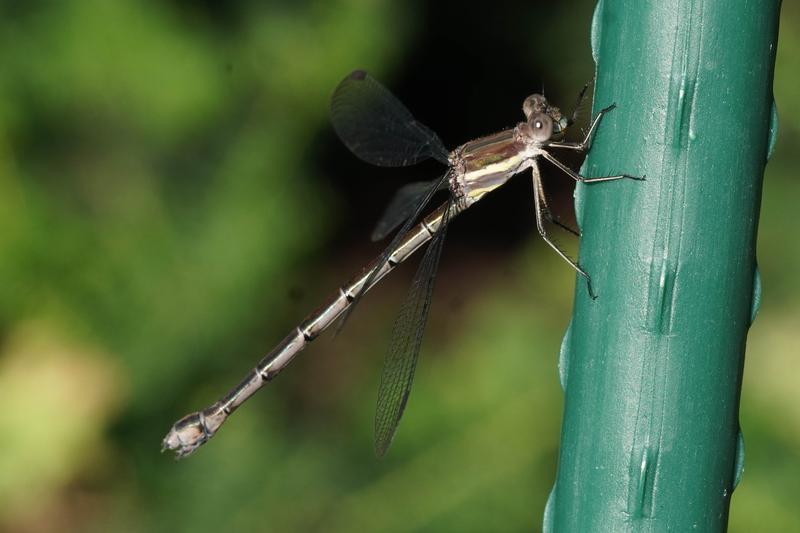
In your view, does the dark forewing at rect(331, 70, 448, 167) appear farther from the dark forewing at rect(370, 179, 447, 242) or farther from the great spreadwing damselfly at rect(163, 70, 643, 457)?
the dark forewing at rect(370, 179, 447, 242)

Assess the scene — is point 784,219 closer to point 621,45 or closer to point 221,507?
point 221,507

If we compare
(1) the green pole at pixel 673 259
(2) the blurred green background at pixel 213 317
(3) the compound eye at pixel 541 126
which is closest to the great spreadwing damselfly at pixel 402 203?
(3) the compound eye at pixel 541 126

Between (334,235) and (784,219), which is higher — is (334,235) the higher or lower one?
the higher one

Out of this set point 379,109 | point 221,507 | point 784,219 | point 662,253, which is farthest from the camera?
point 784,219

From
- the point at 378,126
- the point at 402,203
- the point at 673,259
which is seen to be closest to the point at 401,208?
the point at 402,203

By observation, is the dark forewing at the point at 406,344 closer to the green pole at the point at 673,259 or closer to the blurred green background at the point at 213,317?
the blurred green background at the point at 213,317

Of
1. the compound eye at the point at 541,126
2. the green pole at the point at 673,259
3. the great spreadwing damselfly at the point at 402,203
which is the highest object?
the great spreadwing damselfly at the point at 402,203

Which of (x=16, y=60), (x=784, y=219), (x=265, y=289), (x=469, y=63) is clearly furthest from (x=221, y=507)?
(x=784, y=219)
